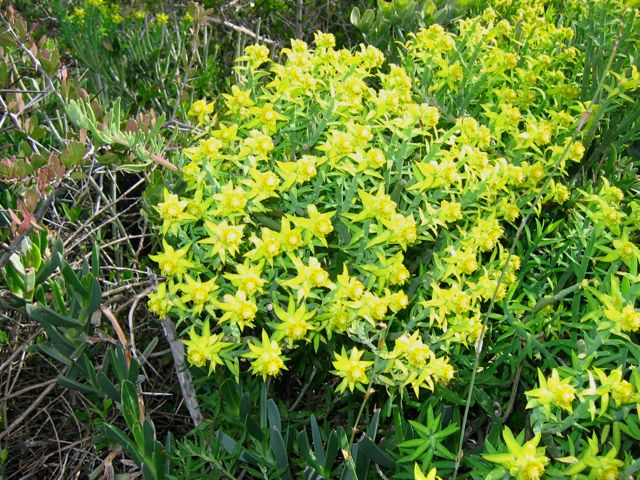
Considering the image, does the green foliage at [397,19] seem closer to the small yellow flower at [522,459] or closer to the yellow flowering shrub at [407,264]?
the yellow flowering shrub at [407,264]

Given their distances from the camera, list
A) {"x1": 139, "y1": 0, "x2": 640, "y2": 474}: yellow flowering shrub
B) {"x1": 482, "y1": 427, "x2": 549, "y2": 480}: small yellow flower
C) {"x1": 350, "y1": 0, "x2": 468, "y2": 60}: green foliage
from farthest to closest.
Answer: {"x1": 350, "y1": 0, "x2": 468, "y2": 60}: green foliage < {"x1": 139, "y1": 0, "x2": 640, "y2": 474}: yellow flowering shrub < {"x1": 482, "y1": 427, "x2": 549, "y2": 480}: small yellow flower

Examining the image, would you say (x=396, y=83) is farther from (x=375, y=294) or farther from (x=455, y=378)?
(x=455, y=378)

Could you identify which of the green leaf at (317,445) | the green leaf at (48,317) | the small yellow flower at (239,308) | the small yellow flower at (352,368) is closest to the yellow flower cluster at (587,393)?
the small yellow flower at (352,368)

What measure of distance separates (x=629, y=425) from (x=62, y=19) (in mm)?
2823

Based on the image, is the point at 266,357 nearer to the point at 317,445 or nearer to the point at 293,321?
the point at 293,321

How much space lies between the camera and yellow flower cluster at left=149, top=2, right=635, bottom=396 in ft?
5.06

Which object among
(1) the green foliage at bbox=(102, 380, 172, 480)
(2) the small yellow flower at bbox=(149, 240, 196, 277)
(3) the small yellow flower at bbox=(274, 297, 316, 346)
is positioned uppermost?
(2) the small yellow flower at bbox=(149, 240, 196, 277)

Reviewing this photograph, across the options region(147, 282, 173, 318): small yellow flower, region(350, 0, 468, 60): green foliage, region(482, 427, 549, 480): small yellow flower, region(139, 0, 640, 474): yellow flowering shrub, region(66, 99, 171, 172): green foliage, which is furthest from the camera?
region(350, 0, 468, 60): green foliage

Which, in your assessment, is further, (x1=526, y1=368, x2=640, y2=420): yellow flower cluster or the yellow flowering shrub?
the yellow flowering shrub

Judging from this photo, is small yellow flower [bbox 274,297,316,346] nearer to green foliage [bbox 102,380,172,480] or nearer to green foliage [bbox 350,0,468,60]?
green foliage [bbox 102,380,172,480]

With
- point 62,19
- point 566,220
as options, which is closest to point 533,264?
point 566,220

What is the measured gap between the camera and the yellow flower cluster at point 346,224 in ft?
5.06

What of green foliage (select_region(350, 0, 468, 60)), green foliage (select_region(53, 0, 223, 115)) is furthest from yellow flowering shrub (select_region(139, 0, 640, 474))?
green foliage (select_region(53, 0, 223, 115))

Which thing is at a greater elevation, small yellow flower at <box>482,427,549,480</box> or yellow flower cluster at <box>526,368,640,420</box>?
yellow flower cluster at <box>526,368,640,420</box>
